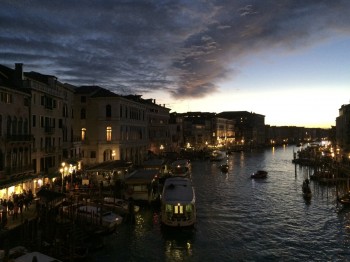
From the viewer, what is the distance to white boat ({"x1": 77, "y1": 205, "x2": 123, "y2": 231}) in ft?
82.6

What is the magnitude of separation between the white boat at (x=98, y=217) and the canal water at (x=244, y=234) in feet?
3.21

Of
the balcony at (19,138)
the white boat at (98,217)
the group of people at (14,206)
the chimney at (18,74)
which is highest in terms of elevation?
the chimney at (18,74)

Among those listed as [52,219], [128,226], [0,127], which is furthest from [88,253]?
[0,127]

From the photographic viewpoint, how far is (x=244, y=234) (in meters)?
26.9

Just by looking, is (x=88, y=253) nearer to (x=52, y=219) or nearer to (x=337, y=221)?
(x=52, y=219)

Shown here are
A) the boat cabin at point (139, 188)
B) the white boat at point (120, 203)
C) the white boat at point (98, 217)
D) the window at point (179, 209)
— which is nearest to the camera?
the white boat at point (98, 217)

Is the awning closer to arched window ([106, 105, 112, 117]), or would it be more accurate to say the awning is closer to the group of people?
the group of people

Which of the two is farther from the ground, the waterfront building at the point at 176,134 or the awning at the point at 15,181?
the waterfront building at the point at 176,134

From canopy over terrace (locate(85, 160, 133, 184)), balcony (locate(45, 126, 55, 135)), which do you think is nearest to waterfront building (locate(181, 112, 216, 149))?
canopy over terrace (locate(85, 160, 133, 184))

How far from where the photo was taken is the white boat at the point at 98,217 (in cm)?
2517

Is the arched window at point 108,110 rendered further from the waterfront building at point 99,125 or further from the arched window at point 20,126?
the arched window at point 20,126

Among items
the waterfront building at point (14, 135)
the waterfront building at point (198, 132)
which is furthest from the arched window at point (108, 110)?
the waterfront building at point (198, 132)

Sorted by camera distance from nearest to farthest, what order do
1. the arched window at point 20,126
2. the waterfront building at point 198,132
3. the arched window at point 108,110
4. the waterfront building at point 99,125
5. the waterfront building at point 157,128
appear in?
the arched window at point 20,126, the waterfront building at point 99,125, the arched window at point 108,110, the waterfront building at point 157,128, the waterfront building at point 198,132

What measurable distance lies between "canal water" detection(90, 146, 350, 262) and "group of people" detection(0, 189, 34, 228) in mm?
5877
